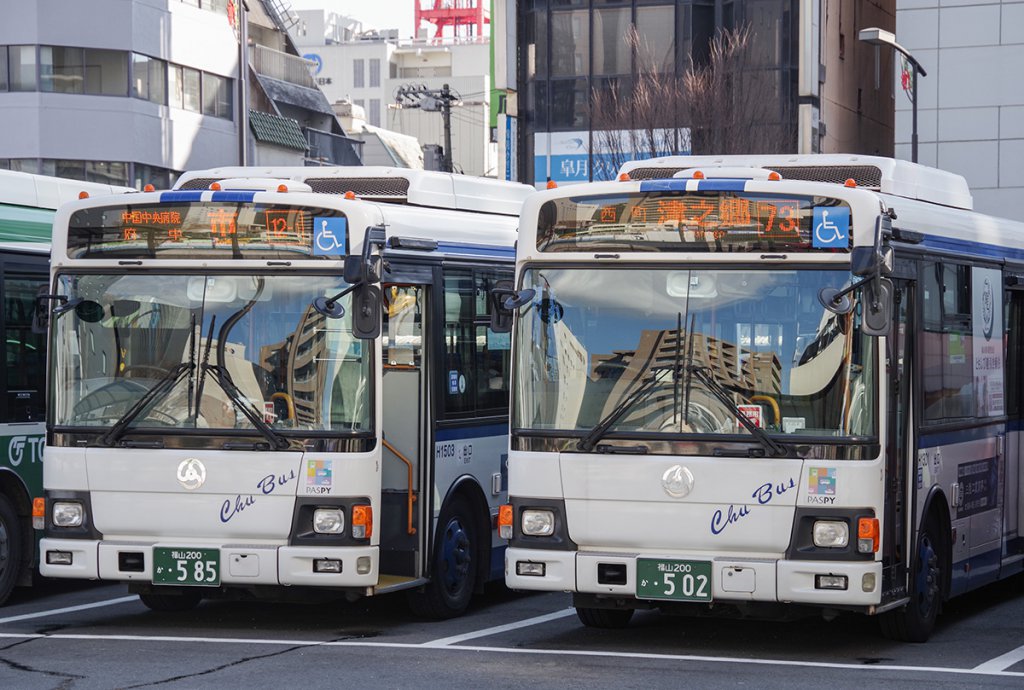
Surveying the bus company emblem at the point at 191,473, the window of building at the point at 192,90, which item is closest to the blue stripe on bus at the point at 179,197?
the bus company emblem at the point at 191,473

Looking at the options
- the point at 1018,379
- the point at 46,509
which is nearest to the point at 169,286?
the point at 46,509

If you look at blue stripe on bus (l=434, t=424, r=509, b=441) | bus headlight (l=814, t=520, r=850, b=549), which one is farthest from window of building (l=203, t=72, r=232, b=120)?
bus headlight (l=814, t=520, r=850, b=549)

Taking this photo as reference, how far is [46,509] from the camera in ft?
39.4

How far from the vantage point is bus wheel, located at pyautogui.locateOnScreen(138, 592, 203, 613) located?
1309cm

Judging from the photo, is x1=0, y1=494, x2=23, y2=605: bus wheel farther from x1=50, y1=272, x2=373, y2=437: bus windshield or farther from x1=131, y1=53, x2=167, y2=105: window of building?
x1=131, y1=53, x2=167, y2=105: window of building

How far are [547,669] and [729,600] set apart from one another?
1.14 meters

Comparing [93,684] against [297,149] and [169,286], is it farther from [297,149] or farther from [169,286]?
[297,149]

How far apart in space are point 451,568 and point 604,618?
133 centimetres

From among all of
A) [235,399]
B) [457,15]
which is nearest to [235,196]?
[235,399]

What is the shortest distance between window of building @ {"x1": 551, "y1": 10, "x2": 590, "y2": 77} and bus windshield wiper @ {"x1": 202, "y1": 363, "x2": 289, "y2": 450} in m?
41.5

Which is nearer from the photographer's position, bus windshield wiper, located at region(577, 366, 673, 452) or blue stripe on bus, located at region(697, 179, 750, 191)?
bus windshield wiper, located at region(577, 366, 673, 452)

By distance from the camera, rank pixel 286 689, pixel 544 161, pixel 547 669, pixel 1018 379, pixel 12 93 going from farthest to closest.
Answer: pixel 544 161, pixel 12 93, pixel 1018 379, pixel 547 669, pixel 286 689

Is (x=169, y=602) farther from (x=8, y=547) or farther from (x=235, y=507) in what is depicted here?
(x=235, y=507)

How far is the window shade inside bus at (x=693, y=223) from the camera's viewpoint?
1070cm
